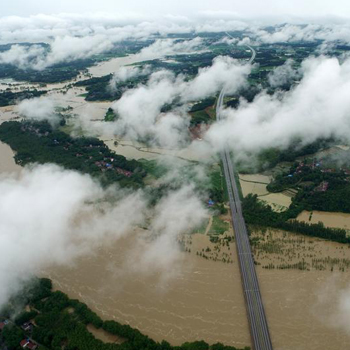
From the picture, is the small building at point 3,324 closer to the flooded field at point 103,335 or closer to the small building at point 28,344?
the small building at point 28,344

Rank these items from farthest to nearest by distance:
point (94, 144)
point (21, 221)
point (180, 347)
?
point (94, 144) → point (21, 221) → point (180, 347)

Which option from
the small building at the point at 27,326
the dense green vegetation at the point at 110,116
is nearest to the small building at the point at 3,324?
the small building at the point at 27,326

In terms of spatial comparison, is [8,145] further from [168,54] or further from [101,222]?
[168,54]

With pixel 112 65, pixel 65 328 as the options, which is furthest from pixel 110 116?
pixel 112 65

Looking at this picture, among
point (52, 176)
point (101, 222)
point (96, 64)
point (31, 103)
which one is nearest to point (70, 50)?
point (96, 64)

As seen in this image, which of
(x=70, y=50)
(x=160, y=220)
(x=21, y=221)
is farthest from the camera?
(x=70, y=50)

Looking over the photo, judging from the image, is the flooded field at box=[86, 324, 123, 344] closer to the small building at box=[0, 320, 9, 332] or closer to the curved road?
the small building at box=[0, 320, 9, 332]
